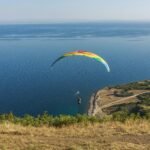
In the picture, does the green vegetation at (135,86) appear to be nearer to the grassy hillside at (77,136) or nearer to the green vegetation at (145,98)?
the green vegetation at (145,98)

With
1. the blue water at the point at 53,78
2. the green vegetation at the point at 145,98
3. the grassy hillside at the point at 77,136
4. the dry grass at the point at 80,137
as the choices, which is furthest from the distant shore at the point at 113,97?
the dry grass at the point at 80,137

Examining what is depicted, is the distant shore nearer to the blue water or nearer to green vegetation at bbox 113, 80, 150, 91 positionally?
green vegetation at bbox 113, 80, 150, 91

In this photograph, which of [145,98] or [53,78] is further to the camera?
[53,78]

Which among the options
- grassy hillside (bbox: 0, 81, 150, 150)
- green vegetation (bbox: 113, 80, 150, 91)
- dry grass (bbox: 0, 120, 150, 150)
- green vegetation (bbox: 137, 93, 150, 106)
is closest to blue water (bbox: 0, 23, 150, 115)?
green vegetation (bbox: 113, 80, 150, 91)

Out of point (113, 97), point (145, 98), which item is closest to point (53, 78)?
point (113, 97)

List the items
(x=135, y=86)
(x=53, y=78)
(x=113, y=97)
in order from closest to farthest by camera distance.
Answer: (x=113, y=97), (x=135, y=86), (x=53, y=78)

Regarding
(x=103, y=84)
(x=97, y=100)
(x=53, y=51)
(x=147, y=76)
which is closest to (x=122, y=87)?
(x=103, y=84)

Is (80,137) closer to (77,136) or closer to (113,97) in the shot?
(77,136)

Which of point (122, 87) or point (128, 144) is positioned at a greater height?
point (128, 144)

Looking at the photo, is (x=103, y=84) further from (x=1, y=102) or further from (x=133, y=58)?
(x=133, y=58)
